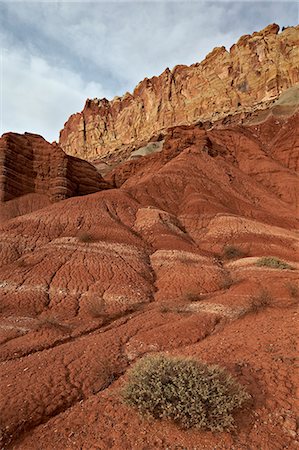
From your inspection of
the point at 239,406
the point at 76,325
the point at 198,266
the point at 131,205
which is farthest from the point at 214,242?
the point at 239,406

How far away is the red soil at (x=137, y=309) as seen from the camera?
5141 millimetres

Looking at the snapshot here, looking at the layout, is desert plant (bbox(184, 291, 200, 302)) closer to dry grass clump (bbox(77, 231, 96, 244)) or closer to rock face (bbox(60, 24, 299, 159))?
dry grass clump (bbox(77, 231, 96, 244))

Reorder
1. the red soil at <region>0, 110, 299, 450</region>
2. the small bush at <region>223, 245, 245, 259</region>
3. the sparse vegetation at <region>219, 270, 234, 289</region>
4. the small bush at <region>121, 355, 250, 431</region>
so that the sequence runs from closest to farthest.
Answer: the small bush at <region>121, 355, 250, 431</region> < the red soil at <region>0, 110, 299, 450</region> < the sparse vegetation at <region>219, 270, 234, 289</region> < the small bush at <region>223, 245, 245, 259</region>

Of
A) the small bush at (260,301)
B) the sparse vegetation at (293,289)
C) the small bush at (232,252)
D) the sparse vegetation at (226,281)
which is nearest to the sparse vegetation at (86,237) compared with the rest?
the sparse vegetation at (226,281)

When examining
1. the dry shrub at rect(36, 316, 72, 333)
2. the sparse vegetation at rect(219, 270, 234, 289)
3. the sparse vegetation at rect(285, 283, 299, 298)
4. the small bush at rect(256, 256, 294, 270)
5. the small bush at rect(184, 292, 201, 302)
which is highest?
the small bush at rect(256, 256, 294, 270)

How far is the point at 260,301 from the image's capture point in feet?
41.7

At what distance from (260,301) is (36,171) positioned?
1238 inches

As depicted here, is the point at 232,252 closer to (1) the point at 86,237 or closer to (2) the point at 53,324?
(1) the point at 86,237

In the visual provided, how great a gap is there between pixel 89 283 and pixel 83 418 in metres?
11.0

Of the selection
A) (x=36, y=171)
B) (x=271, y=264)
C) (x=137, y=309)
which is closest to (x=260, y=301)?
(x=137, y=309)

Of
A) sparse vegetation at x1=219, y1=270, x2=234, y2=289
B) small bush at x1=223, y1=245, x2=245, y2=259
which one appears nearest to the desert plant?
sparse vegetation at x1=219, y1=270, x2=234, y2=289

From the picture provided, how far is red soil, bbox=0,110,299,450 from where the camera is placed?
514 cm

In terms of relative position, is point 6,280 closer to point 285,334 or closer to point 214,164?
point 285,334

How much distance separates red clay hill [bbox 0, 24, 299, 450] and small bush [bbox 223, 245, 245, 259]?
118 mm
